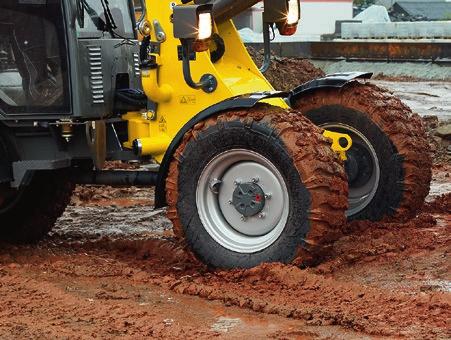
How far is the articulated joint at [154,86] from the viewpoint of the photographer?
22.9ft

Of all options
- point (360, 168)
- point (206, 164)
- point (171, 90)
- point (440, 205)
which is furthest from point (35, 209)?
point (440, 205)

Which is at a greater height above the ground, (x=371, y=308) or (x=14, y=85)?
(x=14, y=85)

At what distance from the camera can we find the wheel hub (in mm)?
6543

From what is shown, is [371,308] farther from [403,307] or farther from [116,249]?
[116,249]

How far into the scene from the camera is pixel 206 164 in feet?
21.7

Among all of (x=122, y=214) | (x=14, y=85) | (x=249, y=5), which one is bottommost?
(x=122, y=214)

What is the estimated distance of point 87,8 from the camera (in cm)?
725

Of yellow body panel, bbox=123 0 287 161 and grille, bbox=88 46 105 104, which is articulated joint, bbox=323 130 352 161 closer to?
yellow body panel, bbox=123 0 287 161

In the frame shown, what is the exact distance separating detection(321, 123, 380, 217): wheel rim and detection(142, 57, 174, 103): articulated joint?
143cm

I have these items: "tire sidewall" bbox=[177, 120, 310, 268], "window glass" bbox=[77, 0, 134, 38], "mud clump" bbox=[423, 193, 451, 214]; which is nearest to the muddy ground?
"tire sidewall" bbox=[177, 120, 310, 268]

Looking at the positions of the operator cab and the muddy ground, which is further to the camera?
the operator cab

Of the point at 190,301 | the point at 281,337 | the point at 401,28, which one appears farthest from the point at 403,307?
the point at 401,28

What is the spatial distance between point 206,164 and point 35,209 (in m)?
2.01

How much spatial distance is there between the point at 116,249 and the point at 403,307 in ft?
9.60
